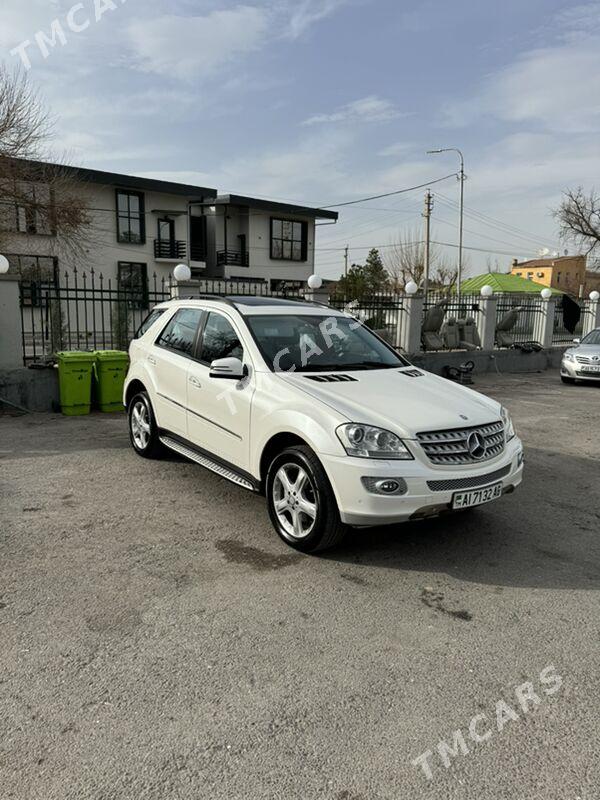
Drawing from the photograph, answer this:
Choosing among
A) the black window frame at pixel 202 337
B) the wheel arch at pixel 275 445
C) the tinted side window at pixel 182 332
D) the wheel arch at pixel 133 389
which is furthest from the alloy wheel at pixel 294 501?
the wheel arch at pixel 133 389

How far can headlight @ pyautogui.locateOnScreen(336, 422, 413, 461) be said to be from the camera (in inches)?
143

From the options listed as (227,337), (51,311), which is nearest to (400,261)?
(51,311)

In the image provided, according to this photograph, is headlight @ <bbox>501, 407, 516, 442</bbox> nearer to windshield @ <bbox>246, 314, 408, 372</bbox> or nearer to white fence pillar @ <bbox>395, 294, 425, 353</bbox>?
windshield @ <bbox>246, 314, 408, 372</bbox>

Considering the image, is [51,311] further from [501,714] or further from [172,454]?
[501,714]

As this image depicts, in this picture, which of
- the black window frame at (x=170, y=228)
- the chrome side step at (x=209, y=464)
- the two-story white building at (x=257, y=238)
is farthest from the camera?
the two-story white building at (x=257, y=238)

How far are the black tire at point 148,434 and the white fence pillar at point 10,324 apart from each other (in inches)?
131

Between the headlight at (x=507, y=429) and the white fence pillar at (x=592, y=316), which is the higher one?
the white fence pillar at (x=592, y=316)

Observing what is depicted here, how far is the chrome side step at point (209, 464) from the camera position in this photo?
4.42 metres

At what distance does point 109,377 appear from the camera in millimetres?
8789

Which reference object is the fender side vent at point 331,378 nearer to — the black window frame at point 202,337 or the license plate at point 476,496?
the black window frame at point 202,337

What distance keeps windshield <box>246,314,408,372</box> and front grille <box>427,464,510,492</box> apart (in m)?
1.42
